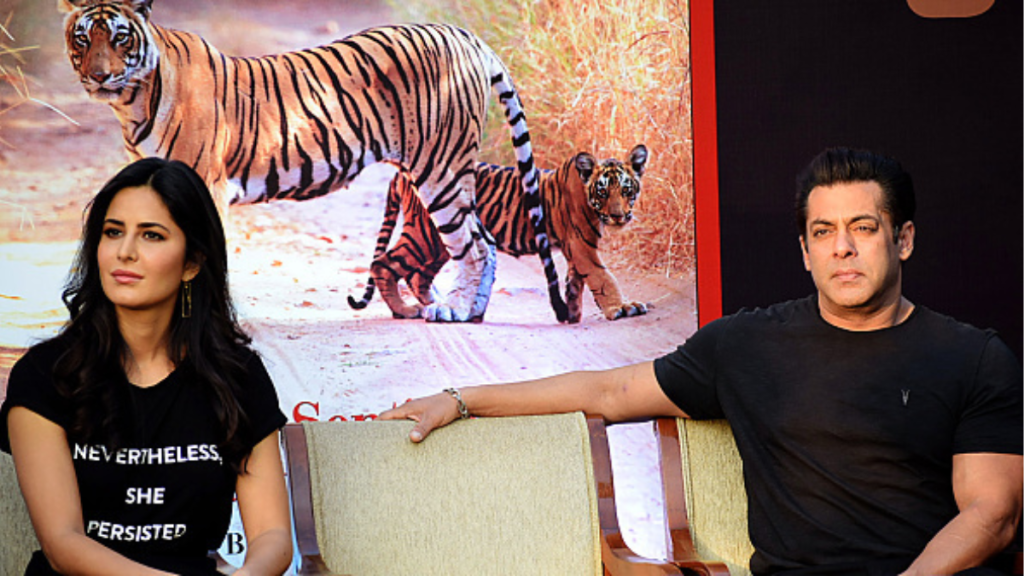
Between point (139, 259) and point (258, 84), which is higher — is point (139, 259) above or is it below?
below

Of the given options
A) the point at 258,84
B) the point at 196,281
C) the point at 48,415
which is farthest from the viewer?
the point at 258,84

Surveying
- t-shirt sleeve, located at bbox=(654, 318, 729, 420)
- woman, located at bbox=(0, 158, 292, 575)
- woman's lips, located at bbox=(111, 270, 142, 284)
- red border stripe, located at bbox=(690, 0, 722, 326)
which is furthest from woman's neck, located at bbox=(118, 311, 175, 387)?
red border stripe, located at bbox=(690, 0, 722, 326)

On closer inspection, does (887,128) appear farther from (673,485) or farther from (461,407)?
(461,407)

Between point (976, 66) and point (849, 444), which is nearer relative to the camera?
point (849, 444)

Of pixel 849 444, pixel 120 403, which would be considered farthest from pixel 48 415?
pixel 849 444

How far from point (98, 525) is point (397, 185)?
1989mm

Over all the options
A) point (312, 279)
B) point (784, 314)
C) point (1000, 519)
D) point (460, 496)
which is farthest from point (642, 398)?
point (312, 279)

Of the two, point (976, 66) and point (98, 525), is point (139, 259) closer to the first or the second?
point (98, 525)

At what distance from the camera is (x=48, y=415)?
2.43 meters

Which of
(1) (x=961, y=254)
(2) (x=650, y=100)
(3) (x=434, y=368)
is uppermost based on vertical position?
(2) (x=650, y=100)

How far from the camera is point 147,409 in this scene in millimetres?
2551

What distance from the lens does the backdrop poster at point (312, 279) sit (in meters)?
3.91

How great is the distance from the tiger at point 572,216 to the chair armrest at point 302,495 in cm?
136

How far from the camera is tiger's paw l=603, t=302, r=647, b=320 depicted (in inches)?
166
